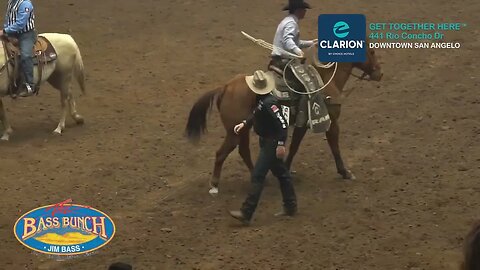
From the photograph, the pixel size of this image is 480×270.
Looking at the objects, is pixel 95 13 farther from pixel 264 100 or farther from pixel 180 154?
pixel 264 100

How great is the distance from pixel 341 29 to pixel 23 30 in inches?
227

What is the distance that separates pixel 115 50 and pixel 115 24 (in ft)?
4.97

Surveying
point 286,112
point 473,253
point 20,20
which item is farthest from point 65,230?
point 473,253

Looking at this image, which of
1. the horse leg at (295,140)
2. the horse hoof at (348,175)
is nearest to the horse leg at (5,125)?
the horse leg at (295,140)

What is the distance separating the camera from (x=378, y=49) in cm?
1459

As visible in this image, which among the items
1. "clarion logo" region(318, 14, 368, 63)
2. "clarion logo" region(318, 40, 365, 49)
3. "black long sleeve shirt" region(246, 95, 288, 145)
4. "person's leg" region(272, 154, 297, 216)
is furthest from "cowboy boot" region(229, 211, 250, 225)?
"clarion logo" region(318, 40, 365, 49)

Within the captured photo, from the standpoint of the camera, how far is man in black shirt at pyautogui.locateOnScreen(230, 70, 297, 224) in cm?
820

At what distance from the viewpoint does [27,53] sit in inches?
430

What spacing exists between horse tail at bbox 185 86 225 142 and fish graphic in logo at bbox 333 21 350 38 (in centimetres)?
412

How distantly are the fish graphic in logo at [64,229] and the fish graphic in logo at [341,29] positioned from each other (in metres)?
5.84

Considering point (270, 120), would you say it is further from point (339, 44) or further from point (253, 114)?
point (339, 44)

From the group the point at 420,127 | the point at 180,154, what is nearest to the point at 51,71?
the point at 180,154

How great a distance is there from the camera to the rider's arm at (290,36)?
30.0 feet

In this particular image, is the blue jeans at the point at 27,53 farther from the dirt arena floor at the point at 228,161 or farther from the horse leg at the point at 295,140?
the horse leg at the point at 295,140
